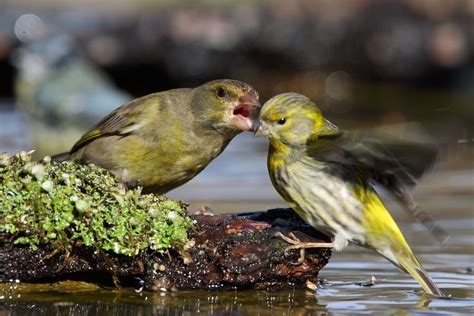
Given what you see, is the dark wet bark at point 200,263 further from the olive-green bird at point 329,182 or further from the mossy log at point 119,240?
the olive-green bird at point 329,182

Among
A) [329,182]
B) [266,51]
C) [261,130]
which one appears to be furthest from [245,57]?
[329,182]

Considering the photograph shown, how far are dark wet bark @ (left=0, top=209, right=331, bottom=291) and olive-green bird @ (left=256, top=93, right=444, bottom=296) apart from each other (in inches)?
6.2

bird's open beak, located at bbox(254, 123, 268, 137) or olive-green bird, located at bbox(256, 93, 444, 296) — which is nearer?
olive-green bird, located at bbox(256, 93, 444, 296)

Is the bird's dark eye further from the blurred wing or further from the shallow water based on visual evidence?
the shallow water

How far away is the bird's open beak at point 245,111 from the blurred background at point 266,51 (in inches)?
330

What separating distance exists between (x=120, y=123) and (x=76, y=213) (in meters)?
1.51

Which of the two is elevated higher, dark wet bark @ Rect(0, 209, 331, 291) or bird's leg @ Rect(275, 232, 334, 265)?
bird's leg @ Rect(275, 232, 334, 265)

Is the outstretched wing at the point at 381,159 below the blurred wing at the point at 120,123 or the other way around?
below

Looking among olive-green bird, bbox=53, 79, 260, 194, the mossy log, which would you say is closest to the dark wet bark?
the mossy log

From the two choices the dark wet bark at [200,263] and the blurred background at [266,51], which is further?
the blurred background at [266,51]

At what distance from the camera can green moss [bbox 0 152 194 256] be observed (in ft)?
19.0

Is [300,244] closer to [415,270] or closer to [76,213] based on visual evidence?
[415,270]

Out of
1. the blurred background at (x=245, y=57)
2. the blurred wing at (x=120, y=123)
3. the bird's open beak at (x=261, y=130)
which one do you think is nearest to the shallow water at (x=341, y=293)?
the bird's open beak at (x=261, y=130)

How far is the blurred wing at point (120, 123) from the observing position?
712cm
